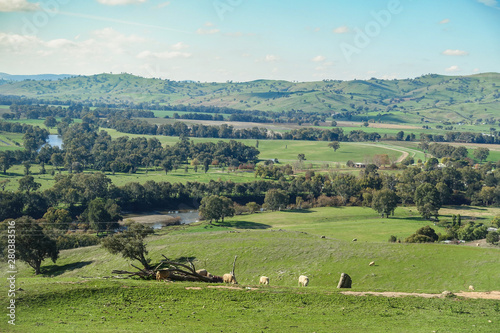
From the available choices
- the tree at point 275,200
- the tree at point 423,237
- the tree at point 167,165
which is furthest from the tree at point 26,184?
the tree at point 423,237

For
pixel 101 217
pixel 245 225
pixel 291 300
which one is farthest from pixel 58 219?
pixel 291 300

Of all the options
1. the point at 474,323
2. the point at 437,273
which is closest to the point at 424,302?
the point at 474,323

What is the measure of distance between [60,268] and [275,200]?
75.4 meters

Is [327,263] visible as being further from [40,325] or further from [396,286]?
[40,325]

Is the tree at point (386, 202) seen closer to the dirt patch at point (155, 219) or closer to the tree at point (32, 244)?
the dirt patch at point (155, 219)

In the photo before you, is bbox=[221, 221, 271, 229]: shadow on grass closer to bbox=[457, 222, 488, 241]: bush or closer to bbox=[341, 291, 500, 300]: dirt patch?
bbox=[457, 222, 488, 241]: bush

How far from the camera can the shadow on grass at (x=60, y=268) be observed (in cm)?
6128

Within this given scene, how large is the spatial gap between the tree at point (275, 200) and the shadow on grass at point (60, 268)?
73.2m

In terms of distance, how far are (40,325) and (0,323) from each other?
8.14ft

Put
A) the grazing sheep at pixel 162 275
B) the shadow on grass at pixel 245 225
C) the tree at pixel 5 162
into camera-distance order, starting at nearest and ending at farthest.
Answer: the grazing sheep at pixel 162 275, the shadow on grass at pixel 245 225, the tree at pixel 5 162

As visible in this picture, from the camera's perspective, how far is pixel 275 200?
129 meters

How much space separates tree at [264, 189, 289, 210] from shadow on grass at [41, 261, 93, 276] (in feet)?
240

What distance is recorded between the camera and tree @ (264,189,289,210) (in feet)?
423

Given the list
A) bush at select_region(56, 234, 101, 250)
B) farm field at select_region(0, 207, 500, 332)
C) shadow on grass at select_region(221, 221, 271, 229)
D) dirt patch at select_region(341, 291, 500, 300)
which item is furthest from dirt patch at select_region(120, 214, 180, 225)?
dirt patch at select_region(341, 291, 500, 300)
